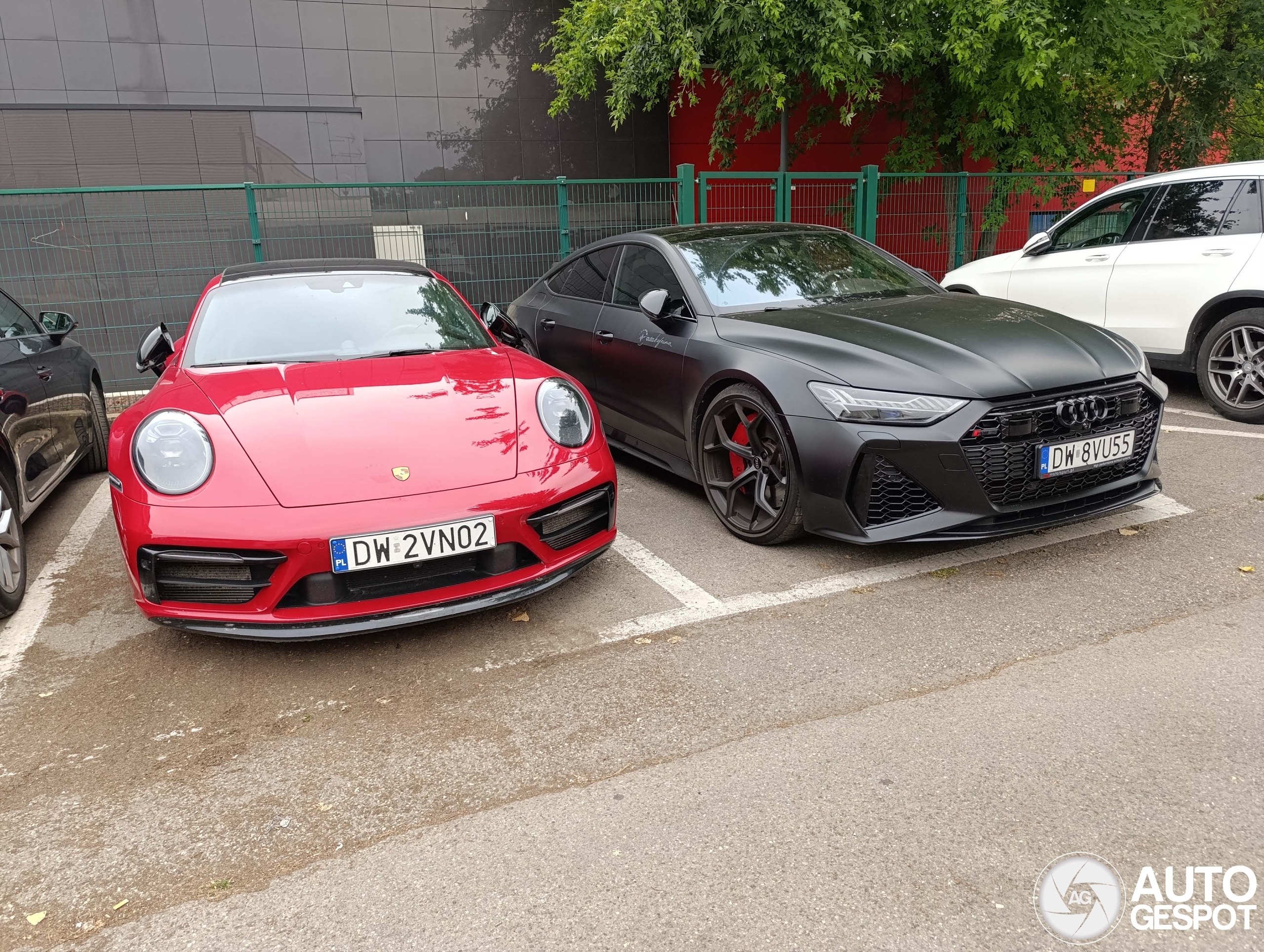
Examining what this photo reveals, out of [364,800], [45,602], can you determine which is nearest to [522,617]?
[364,800]

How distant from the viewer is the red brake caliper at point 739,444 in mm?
4035

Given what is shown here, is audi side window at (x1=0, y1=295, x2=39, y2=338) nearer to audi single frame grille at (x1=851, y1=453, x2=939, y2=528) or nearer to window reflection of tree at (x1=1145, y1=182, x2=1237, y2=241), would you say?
audi single frame grille at (x1=851, y1=453, x2=939, y2=528)

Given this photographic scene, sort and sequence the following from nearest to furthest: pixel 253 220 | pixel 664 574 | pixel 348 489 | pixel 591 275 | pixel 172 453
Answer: pixel 348 489 < pixel 172 453 < pixel 664 574 < pixel 591 275 < pixel 253 220

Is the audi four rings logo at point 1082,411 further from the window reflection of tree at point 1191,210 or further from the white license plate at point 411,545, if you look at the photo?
the window reflection of tree at point 1191,210

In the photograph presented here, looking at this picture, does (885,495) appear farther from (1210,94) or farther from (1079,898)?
(1210,94)

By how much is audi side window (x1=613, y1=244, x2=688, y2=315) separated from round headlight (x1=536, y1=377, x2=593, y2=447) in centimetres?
104

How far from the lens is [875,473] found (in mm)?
3461

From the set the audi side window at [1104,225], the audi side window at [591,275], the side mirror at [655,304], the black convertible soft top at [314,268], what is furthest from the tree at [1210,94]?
the black convertible soft top at [314,268]

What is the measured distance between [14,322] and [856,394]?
430 cm

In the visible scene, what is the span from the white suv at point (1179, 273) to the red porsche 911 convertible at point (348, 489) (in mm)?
4699

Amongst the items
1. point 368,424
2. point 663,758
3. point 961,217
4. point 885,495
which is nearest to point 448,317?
point 368,424

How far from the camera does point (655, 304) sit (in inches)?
174

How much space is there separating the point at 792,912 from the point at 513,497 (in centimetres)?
166

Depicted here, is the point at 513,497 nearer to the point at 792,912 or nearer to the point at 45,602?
the point at 792,912
